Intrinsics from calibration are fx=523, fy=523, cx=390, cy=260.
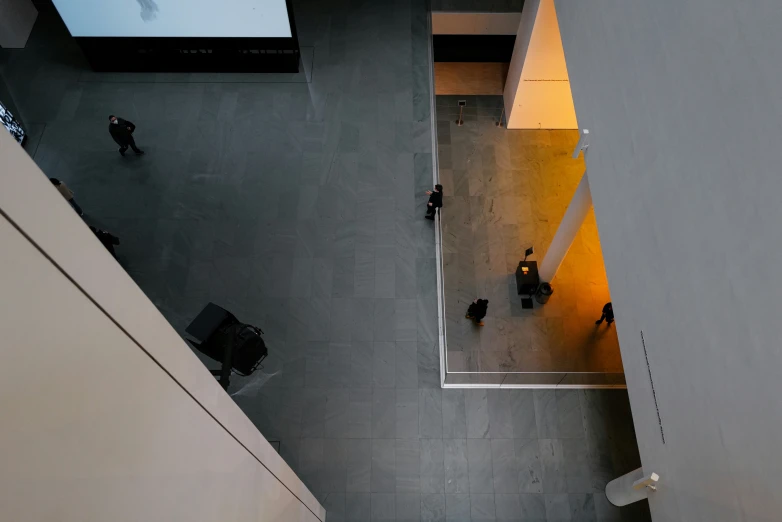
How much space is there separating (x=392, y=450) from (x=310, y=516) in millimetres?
3688

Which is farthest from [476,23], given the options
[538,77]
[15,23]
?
[15,23]

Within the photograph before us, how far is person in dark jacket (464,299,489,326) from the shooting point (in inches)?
399

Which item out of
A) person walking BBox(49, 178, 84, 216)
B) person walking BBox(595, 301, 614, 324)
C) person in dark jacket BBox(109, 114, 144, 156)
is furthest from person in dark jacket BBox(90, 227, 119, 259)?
person walking BBox(595, 301, 614, 324)

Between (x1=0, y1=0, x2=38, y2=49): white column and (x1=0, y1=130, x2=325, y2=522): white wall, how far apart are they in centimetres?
1597

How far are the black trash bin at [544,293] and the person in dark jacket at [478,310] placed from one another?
124cm

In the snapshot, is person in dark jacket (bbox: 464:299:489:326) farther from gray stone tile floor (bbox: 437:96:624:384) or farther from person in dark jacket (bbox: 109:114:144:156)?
person in dark jacket (bbox: 109:114:144:156)

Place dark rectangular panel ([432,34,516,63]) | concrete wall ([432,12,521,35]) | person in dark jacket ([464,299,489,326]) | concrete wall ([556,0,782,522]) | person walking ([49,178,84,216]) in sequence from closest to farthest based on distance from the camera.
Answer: concrete wall ([556,0,782,522]), person in dark jacket ([464,299,489,326]), person walking ([49,178,84,216]), concrete wall ([432,12,521,35]), dark rectangular panel ([432,34,516,63])

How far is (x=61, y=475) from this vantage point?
3.94 ft

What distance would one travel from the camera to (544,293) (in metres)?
10.9

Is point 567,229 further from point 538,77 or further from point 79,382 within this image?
point 79,382

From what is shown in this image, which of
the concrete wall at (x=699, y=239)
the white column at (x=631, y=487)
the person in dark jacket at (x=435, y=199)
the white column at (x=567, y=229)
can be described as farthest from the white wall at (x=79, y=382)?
the person in dark jacket at (x=435, y=199)

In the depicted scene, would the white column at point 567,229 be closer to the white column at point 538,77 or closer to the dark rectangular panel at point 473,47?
the white column at point 538,77

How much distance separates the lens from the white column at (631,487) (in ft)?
22.3

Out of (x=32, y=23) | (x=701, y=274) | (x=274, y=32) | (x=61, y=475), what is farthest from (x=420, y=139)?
(x=61, y=475)
